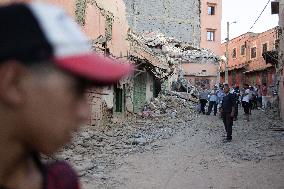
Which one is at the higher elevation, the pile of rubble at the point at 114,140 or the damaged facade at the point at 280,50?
the damaged facade at the point at 280,50

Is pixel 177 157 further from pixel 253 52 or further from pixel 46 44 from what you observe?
pixel 253 52

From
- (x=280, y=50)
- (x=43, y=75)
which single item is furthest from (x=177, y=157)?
(x=280, y=50)

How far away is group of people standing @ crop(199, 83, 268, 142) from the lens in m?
10.5

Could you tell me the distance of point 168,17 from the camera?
33.7 metres

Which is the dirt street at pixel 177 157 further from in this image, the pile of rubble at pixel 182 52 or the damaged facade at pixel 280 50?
the pile of rubble at pixel 182 52

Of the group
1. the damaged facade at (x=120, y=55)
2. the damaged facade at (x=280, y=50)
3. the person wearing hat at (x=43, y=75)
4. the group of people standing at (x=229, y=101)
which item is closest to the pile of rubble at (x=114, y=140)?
the damaged facade at (x=120, y=55)

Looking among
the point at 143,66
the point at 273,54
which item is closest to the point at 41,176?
the point at 143,66

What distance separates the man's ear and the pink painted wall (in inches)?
1395

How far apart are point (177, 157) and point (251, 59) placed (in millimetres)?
29737

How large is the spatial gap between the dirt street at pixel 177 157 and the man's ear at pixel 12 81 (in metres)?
5.84

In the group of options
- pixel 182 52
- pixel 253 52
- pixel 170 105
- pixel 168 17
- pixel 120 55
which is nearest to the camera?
pixel 120 55

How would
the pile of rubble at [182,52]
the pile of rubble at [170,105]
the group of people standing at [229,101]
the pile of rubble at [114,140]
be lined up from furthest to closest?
the pile of rubble at [182,52]
the pile of rubble at [170,105]
the group of people standing at [229,101]
the pile of rubble at [114,140]

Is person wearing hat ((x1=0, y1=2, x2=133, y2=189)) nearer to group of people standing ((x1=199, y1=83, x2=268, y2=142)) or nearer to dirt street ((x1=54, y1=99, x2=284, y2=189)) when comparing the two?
dirt street ((x1=54, y1=99, x2=284, y2=189))

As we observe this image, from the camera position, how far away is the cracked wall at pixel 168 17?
105 feet
